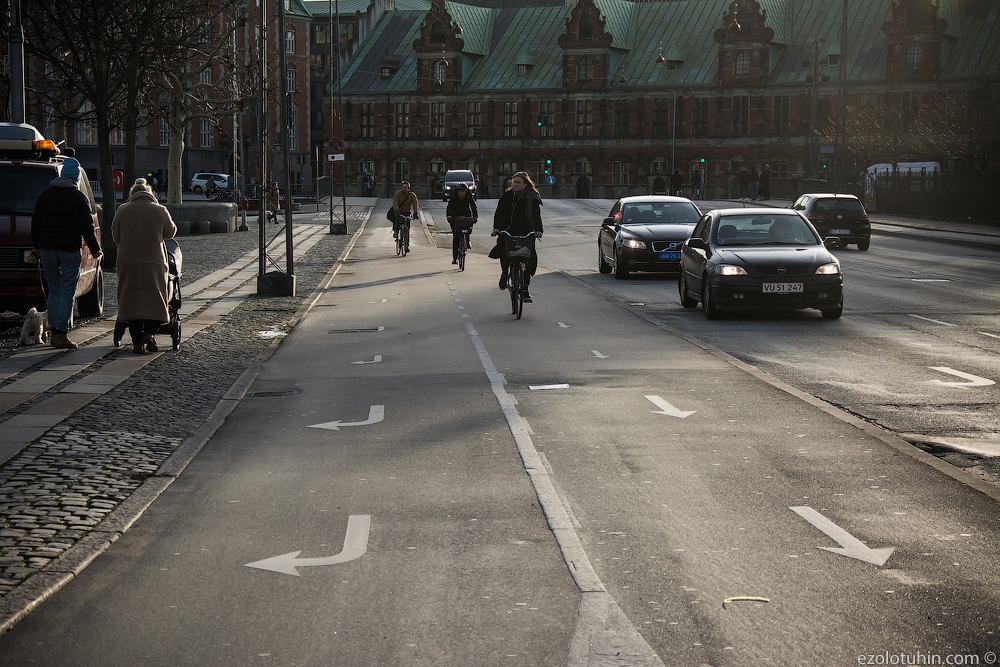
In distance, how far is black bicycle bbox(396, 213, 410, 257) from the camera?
32.4m

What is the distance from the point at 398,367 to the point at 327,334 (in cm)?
360

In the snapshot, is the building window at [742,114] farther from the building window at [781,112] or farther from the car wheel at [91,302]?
the car wheel at [91,302]

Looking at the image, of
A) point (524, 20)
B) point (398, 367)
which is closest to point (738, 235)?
point (398, 367)

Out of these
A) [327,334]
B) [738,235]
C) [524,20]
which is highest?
[524,20]

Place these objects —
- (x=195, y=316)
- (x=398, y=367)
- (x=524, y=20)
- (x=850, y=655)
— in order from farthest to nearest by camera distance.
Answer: (x=524, y=20)
(x=195, y=316)
(x=398, y=367)
(x=850, y=655)

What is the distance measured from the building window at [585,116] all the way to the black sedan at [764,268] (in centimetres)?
8828

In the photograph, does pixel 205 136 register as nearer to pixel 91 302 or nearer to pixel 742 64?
pixel 742 64

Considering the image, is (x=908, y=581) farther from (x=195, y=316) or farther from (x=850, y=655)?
(x=195, y=316)

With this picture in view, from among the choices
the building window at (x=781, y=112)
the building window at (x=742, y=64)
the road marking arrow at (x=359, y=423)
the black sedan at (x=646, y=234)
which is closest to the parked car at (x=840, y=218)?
the black sedan at (x=646, y=234)

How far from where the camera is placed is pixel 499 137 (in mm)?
108062

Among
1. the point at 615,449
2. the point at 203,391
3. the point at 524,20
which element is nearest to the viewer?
the point at 615,449

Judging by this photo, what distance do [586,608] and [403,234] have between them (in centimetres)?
2855

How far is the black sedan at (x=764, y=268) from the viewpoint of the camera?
17000mm

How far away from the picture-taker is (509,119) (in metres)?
108
